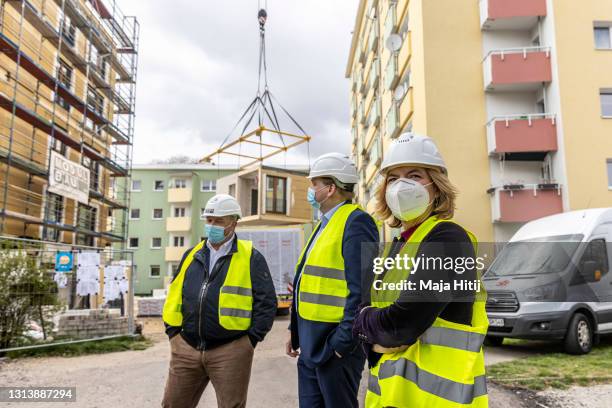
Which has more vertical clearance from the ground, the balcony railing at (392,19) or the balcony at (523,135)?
the balcony railing at (392,19)

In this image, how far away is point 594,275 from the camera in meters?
8.48

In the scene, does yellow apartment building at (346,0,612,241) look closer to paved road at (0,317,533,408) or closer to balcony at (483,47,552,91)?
balcony at (483,47,552,91)

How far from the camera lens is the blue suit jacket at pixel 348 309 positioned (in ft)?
8.18

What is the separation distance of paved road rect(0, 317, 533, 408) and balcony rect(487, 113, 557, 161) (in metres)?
8.88

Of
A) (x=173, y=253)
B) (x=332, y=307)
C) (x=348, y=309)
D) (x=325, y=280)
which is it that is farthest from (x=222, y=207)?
(x=173, y=253)

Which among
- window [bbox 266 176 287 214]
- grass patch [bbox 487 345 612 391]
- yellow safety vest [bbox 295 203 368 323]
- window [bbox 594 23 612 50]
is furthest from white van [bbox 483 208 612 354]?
window [bbox 266 176 287 214]

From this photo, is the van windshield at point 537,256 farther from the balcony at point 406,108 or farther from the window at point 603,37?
the window at point 603,37

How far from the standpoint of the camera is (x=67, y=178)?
1994 cm

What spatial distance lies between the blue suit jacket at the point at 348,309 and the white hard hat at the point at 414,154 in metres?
0.59

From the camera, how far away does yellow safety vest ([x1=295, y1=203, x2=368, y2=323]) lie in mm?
2650

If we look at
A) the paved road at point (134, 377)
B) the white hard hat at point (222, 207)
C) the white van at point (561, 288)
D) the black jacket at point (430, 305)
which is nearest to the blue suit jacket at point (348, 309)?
the black jacket at point (430, 305)

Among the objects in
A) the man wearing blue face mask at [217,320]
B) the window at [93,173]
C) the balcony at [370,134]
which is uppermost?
the balcony at [370,134]

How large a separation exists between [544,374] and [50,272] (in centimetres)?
829

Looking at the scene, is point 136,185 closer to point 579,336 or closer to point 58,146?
point 58,146
